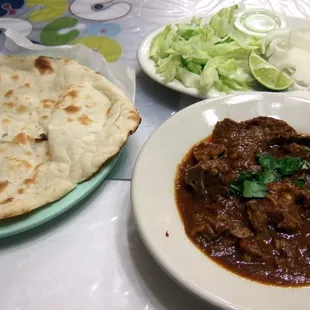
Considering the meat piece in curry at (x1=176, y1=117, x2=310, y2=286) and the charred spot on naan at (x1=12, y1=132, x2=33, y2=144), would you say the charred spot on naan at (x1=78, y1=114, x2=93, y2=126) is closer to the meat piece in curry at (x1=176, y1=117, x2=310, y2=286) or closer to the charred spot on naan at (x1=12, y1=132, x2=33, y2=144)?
the charred spot on naan at (x1=12, y1=132, x2=33, y2=144)

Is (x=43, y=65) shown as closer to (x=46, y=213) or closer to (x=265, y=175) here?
(x=46, y=213)

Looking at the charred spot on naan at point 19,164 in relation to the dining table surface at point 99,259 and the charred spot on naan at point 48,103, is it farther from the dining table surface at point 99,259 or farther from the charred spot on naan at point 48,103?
the charred spot on naan at point 48,103

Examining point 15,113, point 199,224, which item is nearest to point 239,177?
point 199,224

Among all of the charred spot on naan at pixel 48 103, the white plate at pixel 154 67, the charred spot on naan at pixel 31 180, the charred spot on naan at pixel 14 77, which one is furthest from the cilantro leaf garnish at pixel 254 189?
the charred spot on naan at pixel 14 77

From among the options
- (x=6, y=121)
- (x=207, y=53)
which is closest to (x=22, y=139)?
(x=6, y=121)

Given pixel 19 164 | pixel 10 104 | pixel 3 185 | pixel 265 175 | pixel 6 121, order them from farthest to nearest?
pixel 10 104
pixel 6 121
pixel 19 164
pixel 3 185
pixel 265 175

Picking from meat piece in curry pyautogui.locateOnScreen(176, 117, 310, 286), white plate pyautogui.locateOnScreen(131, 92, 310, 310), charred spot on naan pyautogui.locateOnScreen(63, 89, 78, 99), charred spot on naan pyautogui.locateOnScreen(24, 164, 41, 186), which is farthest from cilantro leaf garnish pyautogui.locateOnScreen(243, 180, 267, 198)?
charred spot on naan pyautogui.locateOnScreen(63, 89, 78, 99)
